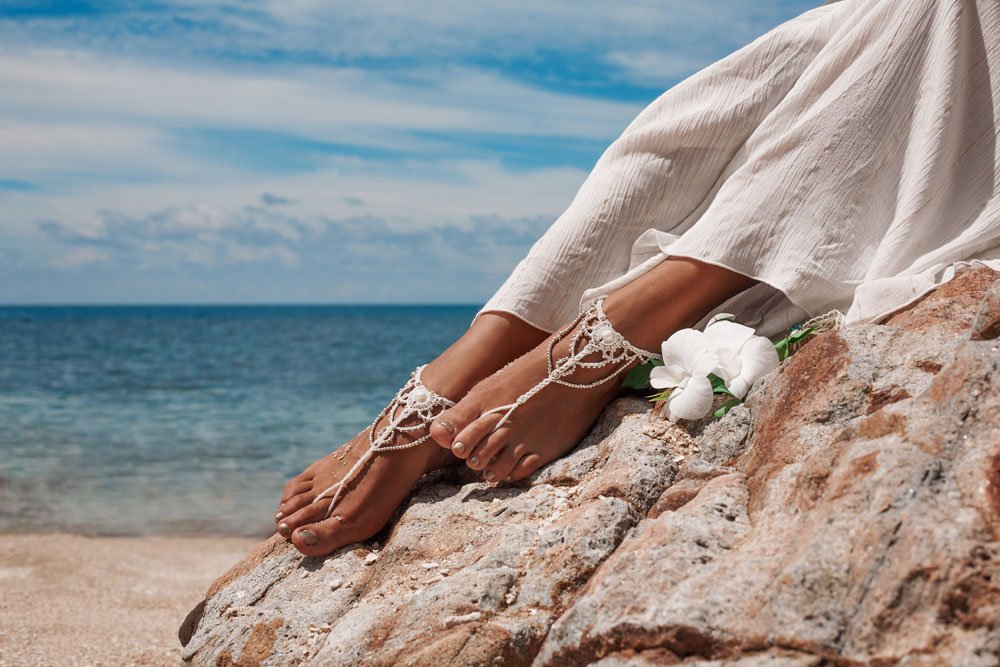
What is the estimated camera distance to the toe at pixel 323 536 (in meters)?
2.47

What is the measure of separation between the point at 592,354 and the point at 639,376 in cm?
15

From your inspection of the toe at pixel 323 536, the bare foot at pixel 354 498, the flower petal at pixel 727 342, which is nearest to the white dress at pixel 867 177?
the flower petal at pixel 727 342

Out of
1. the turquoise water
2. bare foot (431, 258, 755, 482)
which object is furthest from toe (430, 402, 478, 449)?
the turquoise water

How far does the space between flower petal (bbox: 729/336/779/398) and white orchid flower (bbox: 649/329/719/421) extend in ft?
0.22

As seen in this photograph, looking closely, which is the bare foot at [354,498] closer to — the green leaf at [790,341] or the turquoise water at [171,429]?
the green leaf at [790,341]

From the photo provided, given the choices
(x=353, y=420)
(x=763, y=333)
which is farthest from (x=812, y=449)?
(x=353, y=420)

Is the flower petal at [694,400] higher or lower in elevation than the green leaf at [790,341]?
lower

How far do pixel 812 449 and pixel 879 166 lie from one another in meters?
0.97

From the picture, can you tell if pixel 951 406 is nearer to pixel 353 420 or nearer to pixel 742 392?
pixel 742 392

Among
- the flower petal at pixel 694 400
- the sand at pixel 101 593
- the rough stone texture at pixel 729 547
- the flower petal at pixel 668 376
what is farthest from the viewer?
the sand at pixel 101 593

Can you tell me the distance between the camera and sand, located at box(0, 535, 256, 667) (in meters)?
3.43

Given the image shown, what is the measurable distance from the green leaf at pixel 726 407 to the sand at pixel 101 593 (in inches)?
84.3

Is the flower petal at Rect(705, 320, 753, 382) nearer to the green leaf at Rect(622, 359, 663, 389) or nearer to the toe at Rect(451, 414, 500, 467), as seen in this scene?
the green leaf at Rect(622, 359, 663, 389)

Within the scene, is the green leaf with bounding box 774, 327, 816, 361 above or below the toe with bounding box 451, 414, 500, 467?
above
